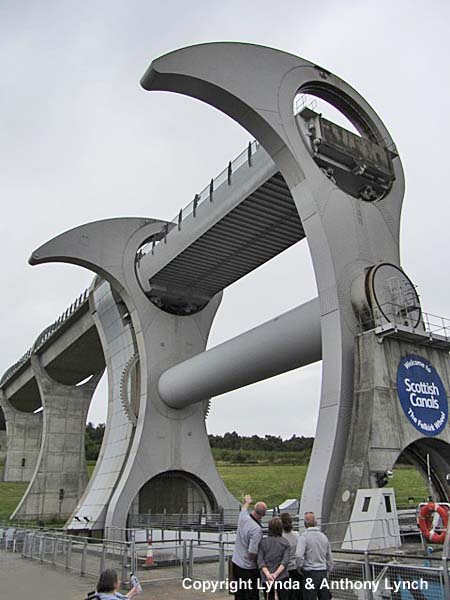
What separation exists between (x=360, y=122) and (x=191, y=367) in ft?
36.7

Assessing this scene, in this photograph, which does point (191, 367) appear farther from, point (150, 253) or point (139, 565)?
point (139, 565)

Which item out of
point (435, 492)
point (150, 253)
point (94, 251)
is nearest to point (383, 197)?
point (435, 492)

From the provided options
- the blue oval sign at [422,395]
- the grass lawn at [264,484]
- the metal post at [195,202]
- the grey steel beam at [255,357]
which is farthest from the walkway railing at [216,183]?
the grass lawn at [264,484]

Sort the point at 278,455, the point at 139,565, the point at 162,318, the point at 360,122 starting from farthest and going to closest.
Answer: the point at 278,455 → the point at 162,318 → the point at 360,122 → the point at 139,565

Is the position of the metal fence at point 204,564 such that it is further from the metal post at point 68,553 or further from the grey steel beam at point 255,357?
the grey steel beam at point 255,357

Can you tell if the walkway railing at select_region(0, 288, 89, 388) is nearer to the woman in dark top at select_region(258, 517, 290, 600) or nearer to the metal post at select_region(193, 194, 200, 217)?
the metal post at select_region(193, 194, 200, 217)

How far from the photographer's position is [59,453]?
39875mm

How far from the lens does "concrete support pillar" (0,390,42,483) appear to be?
53.1m

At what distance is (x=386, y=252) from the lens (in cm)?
1633

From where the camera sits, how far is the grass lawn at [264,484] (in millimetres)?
38688

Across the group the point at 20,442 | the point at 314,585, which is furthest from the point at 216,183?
the point at 20,442

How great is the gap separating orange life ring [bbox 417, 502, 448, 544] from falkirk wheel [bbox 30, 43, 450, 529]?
138cm

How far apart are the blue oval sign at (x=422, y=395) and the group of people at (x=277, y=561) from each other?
25.6 feet

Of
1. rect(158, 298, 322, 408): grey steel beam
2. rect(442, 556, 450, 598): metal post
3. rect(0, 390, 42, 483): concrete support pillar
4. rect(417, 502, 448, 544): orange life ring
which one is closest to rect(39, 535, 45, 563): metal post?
rect(158, 298, 322, 408): grey steel beam
